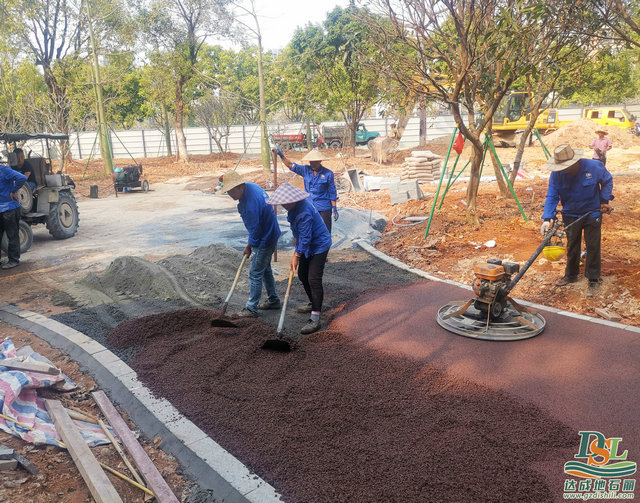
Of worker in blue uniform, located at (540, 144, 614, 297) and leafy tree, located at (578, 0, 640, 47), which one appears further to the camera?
leafy tree, located at (578, 0, 640, 47)

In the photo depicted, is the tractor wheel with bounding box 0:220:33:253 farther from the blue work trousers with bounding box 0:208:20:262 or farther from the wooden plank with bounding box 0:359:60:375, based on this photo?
the wooden plank with bounding box 0:359:60:375

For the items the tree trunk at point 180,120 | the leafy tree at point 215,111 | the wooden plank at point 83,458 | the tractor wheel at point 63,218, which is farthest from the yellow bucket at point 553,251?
the leafy tree at point 215,111

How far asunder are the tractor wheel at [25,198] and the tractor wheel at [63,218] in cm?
40

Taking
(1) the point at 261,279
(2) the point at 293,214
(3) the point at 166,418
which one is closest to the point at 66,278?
(1) the point at 261,279

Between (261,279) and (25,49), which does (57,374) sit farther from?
(25,49)

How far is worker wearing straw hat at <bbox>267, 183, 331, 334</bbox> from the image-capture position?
5035mm

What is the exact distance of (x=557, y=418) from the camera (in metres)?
3.43

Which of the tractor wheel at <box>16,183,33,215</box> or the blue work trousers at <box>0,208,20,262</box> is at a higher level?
the tractor wheel at <box>16,183,33,215</box>

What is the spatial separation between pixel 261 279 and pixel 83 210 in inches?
428

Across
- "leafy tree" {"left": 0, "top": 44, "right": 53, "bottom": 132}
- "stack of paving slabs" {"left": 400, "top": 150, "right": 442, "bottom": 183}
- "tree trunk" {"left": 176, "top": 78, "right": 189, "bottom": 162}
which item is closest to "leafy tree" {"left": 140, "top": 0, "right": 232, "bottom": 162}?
"tree trunk" {"left": 176, "top": 78, "right": 189, "bottom": 162}

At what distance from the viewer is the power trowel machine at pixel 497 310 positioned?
4633mm

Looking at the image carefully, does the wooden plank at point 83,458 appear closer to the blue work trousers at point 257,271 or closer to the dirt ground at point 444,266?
the dirt ground at point 444,266

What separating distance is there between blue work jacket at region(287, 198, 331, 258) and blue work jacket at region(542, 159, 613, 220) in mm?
2598

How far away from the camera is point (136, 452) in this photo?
10.5 feet
